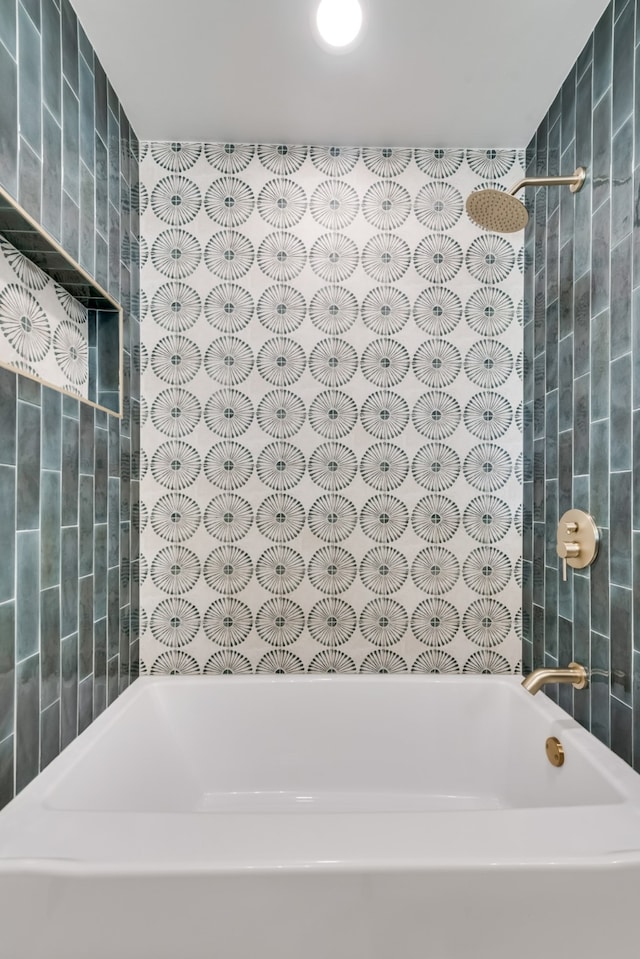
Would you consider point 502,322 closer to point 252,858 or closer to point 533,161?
point 533,161

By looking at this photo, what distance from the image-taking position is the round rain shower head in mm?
1438

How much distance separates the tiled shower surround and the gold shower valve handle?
0.44 metres

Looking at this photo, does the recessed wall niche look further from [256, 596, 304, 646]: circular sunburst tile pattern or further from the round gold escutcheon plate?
the round gold escutcheon plate

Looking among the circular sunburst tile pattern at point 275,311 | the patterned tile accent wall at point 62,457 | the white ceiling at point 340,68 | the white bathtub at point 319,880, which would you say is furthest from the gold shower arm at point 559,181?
the white bathtub at point 319,880

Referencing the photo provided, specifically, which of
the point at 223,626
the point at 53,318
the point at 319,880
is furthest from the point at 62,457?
the point at 319,880

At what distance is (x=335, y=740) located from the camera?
6.22 feet

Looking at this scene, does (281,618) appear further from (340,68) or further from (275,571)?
(340,68)

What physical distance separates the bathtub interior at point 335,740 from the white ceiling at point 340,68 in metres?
1.85

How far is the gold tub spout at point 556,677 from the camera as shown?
136 centimetres

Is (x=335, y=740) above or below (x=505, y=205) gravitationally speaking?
below

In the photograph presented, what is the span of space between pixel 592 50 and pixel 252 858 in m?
2.01

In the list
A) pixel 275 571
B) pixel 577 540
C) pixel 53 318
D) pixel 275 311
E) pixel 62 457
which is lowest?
pixel 275 571

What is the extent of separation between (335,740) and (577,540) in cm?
100

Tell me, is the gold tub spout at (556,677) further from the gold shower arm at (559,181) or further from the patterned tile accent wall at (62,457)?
the gold shower arm at (559,181)
